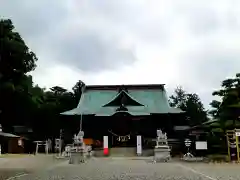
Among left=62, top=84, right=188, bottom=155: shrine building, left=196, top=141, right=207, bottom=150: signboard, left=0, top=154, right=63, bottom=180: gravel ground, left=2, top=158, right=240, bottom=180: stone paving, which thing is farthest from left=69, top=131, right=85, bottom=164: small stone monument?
left=62, top=84, right=188, bottom=155: shrine building

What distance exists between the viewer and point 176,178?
1148 cm

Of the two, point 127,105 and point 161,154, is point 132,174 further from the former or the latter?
point 127,105

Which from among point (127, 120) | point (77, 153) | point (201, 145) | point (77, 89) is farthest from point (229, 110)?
point (77, 89)

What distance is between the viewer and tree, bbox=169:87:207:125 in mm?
54834

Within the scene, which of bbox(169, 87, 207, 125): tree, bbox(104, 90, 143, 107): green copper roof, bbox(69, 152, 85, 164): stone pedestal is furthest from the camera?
bbox(169, 87, 207, 125): tree

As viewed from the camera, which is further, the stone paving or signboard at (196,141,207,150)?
signboard at (196,141,207,150)

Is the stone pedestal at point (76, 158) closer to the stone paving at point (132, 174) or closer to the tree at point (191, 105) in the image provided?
the stone paving at point (132, 174)

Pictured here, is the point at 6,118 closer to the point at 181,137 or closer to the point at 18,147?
the point at 18,147

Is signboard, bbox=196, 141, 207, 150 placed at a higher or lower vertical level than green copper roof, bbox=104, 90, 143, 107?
lower

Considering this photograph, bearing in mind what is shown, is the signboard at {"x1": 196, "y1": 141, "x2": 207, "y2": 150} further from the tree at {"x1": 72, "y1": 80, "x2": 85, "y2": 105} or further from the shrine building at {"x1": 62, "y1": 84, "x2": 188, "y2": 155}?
the tree at {"x1": 72, "y1": 80, "x2": 85, "y2": 105}

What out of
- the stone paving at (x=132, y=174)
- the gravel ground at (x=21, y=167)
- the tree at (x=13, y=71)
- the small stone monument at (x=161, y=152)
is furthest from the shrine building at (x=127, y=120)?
the stone paving at (x=132, y=174)

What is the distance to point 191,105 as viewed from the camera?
189ft

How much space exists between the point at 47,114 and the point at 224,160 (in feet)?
88.1

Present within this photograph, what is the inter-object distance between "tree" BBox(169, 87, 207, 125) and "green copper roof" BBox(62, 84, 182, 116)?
11.2 metres
